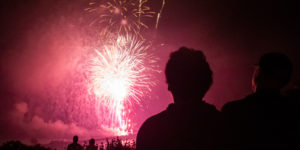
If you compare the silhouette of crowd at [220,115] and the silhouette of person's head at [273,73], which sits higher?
the silhouette of person's head at [273,73]

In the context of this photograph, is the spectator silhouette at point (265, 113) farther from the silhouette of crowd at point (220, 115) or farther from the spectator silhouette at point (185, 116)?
the spectator silhouette at point (185, 116)

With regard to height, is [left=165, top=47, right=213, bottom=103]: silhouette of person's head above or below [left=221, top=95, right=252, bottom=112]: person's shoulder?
above

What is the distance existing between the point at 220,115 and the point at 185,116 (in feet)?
1.27

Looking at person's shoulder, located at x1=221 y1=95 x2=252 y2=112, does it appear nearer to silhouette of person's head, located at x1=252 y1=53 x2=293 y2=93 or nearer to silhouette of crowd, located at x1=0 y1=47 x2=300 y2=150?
silhouette of crowd, located at x1=0 y1=47 x2=300 y2=150

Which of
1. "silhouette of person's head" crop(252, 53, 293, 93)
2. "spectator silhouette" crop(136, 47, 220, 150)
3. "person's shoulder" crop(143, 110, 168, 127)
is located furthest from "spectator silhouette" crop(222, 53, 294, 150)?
"person's shoulder" crop(143, 110, 168, 127)

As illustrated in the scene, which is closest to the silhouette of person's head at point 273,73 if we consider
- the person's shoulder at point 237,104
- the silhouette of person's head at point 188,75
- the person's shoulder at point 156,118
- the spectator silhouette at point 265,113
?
the spectator silhouette at point 265,113

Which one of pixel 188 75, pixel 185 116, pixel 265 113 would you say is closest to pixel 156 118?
pixel 185 116

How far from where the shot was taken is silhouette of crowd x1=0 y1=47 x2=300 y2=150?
7.03ft

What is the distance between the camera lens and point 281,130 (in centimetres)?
277

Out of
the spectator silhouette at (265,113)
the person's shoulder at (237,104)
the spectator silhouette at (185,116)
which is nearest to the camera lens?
the spectator silhouette at (185,116)

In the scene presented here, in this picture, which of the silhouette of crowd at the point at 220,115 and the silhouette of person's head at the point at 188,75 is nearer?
the silhouette of crowd at the point at 220,115

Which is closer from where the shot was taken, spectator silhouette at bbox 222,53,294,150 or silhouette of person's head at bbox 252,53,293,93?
spectator silhouette at bbox 222,53,294,150

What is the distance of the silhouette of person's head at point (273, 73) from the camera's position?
302cm

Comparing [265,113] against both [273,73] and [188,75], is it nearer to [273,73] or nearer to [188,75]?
[273,73]
